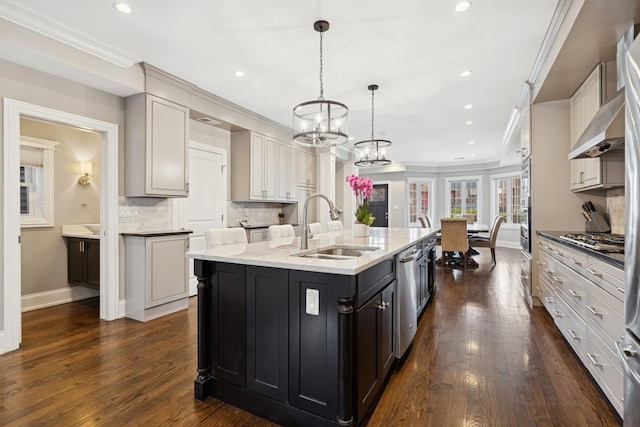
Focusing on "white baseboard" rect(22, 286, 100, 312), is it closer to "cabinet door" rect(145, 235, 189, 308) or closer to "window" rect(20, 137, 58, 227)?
"window" rect(20, 137, 58, 227)

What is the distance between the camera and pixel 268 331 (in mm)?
1787

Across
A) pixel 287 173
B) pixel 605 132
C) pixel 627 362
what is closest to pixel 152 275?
pixel 287 173

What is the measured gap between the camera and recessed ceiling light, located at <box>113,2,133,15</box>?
244 cm

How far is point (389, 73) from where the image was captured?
3666 millimetres

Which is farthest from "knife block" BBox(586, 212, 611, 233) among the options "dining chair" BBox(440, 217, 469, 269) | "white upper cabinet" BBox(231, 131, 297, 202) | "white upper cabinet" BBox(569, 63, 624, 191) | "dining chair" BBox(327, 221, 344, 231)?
"white upper cabinet" BBox(231, 131, 297, 202)

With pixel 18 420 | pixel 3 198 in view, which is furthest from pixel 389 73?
pixel 18 420

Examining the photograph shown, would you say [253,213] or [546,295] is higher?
[253,213]

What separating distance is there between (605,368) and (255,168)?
183 inches

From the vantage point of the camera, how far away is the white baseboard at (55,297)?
379 cm

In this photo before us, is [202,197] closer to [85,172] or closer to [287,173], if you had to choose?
[85,172]

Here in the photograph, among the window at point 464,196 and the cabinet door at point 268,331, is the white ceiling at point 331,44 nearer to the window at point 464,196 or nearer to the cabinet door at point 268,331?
the cabinet door at point 268,331

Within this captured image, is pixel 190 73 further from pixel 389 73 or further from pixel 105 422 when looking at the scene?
pixel 105 422

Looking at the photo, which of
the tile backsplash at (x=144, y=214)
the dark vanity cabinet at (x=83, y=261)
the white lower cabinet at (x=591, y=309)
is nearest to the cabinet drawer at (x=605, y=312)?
the white lower cabinet at (x=591, y=309)

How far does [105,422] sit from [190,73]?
3.37 metres
